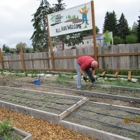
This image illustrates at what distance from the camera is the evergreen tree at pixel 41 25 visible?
2059cm

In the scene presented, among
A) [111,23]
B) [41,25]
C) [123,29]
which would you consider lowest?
[41,25]

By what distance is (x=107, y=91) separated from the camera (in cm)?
468

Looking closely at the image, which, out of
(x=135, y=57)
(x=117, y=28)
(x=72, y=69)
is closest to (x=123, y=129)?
(x=135, y=57)

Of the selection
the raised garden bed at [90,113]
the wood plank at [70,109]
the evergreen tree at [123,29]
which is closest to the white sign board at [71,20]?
the raised garden bed at [90,113]

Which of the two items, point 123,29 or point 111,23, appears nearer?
point 123,29

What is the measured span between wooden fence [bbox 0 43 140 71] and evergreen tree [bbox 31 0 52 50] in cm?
1114

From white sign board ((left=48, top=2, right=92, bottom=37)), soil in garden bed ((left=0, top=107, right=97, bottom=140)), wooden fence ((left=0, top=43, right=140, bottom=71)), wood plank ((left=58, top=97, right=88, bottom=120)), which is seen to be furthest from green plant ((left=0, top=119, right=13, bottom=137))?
white sign board ((left=48, top=2, right=92, bottom=37))

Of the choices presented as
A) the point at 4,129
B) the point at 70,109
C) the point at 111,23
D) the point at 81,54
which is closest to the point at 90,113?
the point at 70,109

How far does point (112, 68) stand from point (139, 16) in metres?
32.9

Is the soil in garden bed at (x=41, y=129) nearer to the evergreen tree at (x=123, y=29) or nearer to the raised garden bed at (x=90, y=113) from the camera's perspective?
the raised garden bed at (x=90, y=113)

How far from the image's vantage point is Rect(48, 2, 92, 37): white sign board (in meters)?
6.56

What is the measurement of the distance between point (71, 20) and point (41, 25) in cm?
1551

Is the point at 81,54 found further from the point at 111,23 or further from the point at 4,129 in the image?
the point at 111,23

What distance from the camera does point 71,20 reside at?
7055mm
